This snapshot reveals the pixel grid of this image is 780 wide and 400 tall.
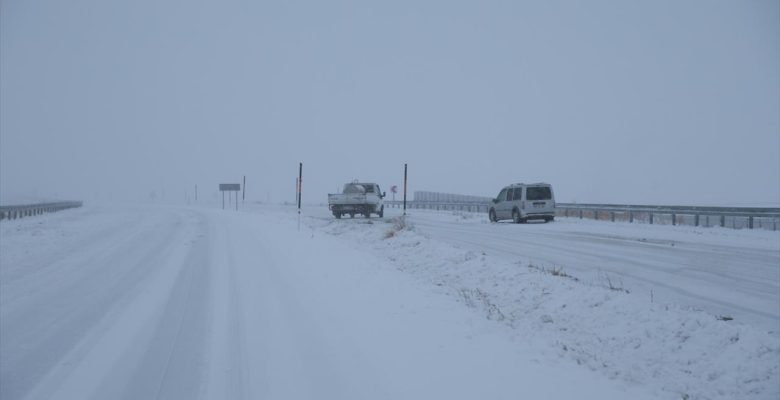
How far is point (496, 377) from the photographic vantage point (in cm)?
489

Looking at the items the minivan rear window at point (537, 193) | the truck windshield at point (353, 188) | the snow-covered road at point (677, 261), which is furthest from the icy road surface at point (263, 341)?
the truck windshield at point (353, 188)

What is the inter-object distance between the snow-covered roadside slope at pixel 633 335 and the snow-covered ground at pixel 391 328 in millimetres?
20

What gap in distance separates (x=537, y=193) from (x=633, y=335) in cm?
2323

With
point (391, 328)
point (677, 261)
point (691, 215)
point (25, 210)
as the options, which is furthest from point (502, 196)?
point (25, 210)

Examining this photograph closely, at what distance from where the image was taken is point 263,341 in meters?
6.15

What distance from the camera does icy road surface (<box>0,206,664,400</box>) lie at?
4742 mm

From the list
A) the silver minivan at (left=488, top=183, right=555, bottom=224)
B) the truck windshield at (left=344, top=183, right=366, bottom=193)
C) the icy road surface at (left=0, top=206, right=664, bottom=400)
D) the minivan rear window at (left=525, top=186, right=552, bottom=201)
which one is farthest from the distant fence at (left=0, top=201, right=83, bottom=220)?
the minivan rear window at (left=525, top=186, right=552, bottom=201)

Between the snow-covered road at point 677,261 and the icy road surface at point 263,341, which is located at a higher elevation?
the snow-covered road at point 677,261

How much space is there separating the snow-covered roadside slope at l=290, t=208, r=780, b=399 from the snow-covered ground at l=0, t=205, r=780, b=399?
0.06 feet

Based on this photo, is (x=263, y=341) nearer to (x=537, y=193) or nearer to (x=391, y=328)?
(x=391, y=328)

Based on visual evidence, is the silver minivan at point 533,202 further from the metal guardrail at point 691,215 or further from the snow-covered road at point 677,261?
the snow-covered road at point 677,261

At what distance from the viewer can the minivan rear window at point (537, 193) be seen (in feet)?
92.0

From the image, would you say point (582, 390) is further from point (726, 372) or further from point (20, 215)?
point (20, 215)

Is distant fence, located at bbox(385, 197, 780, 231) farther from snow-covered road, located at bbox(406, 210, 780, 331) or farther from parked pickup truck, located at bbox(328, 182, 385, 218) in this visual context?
parked pickup truck, located at bbox(328, 182, 385, 218)
